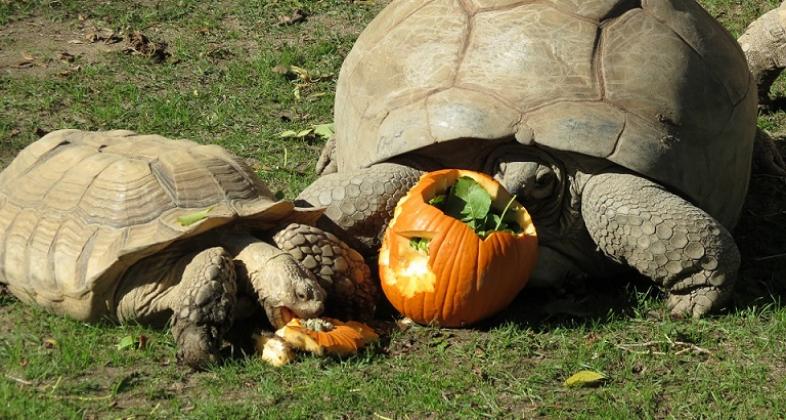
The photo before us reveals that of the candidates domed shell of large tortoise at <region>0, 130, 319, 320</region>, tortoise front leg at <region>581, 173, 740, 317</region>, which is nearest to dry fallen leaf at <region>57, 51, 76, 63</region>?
domed shell of large tortoise at <region>0, 130, 319, 320</region>

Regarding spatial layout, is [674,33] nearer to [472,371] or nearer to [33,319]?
[472,371]

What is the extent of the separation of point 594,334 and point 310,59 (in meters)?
4.23

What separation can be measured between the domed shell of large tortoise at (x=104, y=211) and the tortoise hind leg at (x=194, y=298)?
0.07 m

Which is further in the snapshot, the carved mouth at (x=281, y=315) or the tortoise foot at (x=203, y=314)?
the carved mouth at (x=281, y=315)

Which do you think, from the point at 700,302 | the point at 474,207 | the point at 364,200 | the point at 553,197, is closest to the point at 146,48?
the point at 364,200

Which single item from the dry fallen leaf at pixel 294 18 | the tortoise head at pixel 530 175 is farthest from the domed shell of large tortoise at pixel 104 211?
the dry fallen leaf at pixel 294 18

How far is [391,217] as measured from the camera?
17.1ft

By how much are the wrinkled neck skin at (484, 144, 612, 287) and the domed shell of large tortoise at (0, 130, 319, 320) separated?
976mm

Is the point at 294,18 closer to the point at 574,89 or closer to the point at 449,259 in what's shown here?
the point at 574,89

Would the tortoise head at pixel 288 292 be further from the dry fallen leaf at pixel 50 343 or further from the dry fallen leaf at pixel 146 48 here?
the dry fallen leaf at pixel 146 48

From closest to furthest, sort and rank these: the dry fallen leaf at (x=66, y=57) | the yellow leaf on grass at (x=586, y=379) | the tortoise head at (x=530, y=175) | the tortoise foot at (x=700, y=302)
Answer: the yellow leaf on grass at (x=586, y=379) < the tortoise foot at (x=700, y=302) < the tortoise head at (x=530, y=175) < the dry fallen leaf at (x=66, y=57)

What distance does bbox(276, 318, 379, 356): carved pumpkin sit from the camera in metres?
4.45

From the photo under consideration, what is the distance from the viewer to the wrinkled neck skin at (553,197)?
5090mm

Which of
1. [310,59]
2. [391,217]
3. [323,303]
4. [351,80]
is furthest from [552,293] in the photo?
[310,59]
